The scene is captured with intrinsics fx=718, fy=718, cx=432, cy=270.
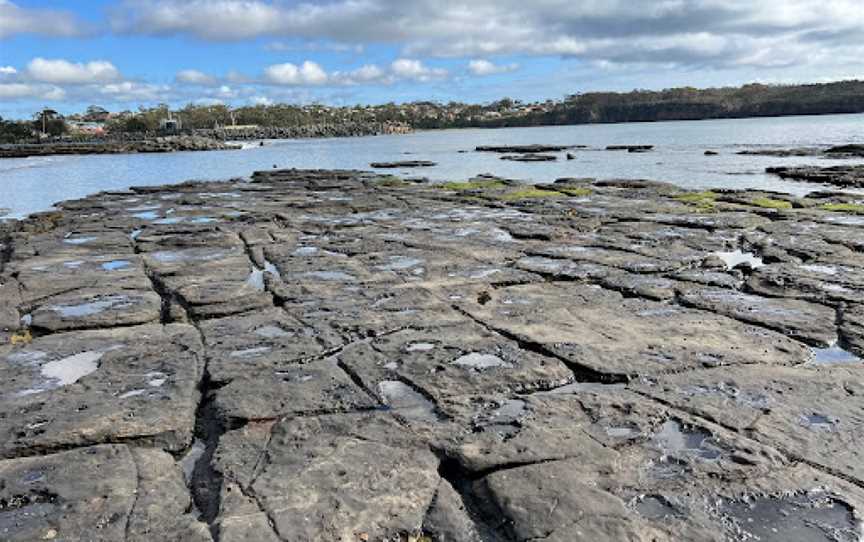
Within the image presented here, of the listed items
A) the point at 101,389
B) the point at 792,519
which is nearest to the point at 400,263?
the point at 101,389

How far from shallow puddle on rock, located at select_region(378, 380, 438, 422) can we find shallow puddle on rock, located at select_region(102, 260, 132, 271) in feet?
18.6

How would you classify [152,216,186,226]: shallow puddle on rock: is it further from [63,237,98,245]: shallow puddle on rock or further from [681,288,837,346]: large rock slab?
[681,288,837,346]: large rock slab

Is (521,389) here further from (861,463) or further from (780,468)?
(861,463)

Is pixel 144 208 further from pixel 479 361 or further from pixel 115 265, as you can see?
pixel 479 361

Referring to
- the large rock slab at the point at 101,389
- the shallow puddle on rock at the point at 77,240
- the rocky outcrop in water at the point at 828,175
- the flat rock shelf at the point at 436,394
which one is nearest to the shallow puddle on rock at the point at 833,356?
the flat rock shelf at the point at 436,394

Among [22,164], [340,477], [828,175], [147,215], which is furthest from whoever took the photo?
[22,164]

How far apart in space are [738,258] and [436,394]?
656cm

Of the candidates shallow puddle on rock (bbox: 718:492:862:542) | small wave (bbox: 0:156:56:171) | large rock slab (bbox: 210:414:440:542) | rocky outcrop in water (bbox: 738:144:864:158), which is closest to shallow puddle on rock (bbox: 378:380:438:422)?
large rock slab (bbox: 210:414:440:542)

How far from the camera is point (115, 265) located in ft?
30.7

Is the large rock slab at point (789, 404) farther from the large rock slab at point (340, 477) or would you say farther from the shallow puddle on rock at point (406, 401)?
the large rock slab at point (340, 477)

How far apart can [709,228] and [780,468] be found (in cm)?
911

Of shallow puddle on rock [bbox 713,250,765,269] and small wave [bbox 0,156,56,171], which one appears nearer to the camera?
shallow puddle on rock [bbox 713,250,765,269]

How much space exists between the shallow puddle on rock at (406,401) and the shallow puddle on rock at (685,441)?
1293 millimetres

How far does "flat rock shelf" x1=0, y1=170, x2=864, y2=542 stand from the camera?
3227 mm
